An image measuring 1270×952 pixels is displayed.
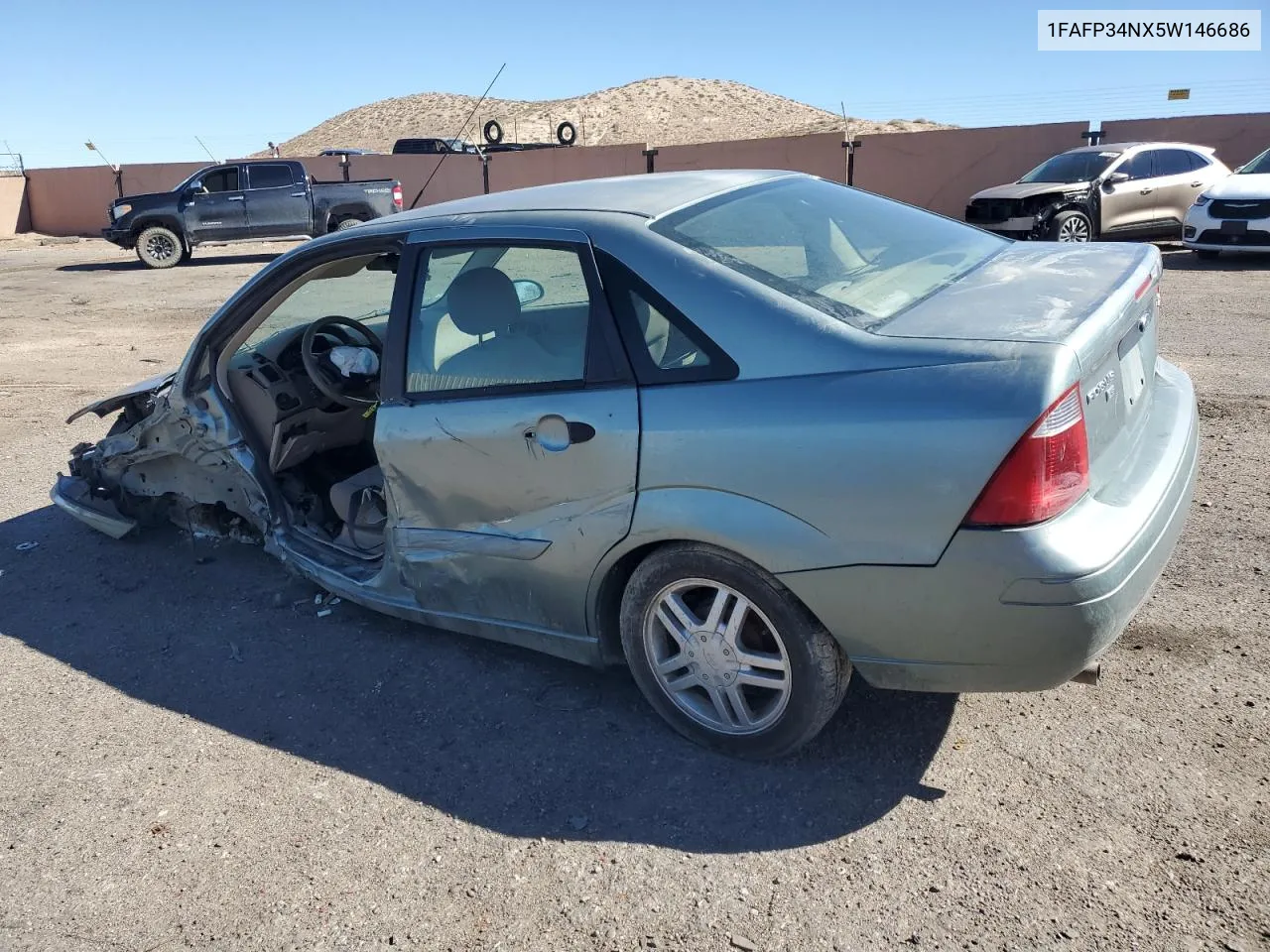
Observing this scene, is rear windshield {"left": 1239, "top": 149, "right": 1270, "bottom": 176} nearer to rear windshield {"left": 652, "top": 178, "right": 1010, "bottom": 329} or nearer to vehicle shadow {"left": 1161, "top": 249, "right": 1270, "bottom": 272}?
vehicle shadow {"left": 1161, "top": 249, "right": 1270, "bottom": 272}

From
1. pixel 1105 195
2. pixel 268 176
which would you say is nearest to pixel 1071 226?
pixel 1105 195

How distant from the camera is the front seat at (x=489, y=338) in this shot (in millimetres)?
3256

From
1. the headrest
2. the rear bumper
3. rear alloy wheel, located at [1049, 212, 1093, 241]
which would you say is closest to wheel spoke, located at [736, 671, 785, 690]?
the rear bumper

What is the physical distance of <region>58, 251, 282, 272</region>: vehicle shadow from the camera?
2005 cm

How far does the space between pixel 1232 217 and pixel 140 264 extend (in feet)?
65.8

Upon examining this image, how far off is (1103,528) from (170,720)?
314 cm

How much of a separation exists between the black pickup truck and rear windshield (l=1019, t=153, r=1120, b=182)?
12.4 metres

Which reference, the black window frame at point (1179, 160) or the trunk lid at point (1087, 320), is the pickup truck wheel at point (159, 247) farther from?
the trunk lid at point (1087, 320)

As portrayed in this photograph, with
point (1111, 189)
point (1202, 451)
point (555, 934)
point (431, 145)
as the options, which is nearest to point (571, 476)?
point (555, 934)

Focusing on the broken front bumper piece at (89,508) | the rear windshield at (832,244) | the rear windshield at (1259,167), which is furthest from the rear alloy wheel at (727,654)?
the rear windshield at (1259,167)

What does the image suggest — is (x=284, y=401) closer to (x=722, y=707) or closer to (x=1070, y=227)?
(x=722, y=707)

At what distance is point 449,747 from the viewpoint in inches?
128

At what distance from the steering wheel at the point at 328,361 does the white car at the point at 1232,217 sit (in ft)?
39.7

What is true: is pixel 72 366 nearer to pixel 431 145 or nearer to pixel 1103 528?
pixel 1103 528
